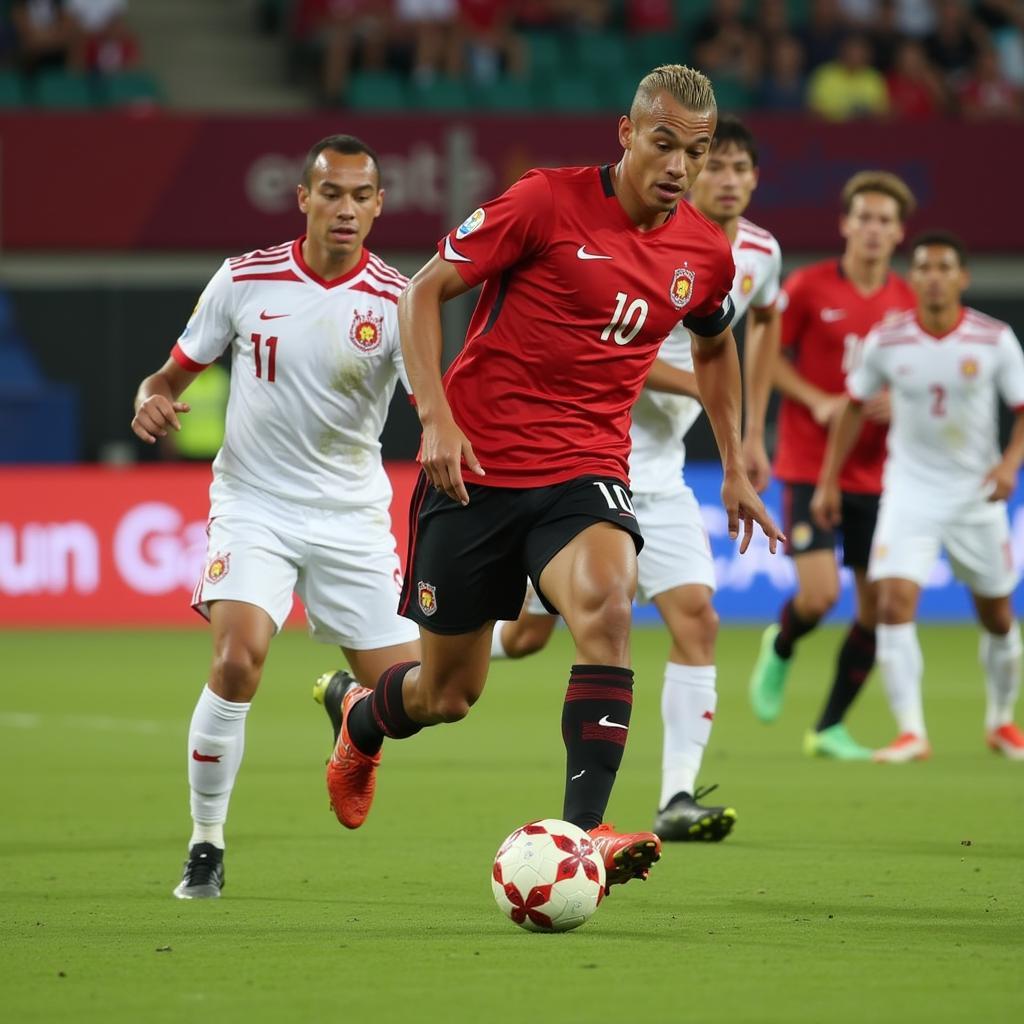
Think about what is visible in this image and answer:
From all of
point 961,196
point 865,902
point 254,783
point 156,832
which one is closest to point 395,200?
point 961,196

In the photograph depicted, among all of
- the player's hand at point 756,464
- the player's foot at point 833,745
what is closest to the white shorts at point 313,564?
the player's hand at point 756,464

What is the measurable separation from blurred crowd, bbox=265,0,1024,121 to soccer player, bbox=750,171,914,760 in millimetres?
10476

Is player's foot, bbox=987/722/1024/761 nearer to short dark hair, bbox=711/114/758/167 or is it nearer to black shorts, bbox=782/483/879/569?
black shorts, bbox=782/483/879/569

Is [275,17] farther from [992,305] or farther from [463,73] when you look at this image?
[992,305]

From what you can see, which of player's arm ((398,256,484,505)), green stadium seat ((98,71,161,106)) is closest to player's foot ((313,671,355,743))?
player's arm ((398,256,484,505))

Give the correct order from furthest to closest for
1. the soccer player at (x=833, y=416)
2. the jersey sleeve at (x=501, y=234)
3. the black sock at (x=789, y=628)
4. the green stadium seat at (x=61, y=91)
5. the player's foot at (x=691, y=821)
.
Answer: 1. the green stadium seat at (x=61, y=91)
2. the black sock at (x=789, y=628)
3. the soccer player at (x=833, y=416)
4. the player's foot at (x=691, y=821)
5. the jersey sleeve at (x=501, y=234)

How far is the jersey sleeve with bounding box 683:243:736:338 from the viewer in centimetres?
597

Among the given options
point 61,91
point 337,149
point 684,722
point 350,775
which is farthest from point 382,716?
point 61,91

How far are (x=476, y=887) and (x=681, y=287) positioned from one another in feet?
5.88

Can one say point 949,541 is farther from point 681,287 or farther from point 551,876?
point 551,876

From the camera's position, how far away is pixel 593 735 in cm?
534

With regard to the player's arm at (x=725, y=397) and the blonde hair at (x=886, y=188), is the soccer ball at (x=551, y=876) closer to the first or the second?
the player's arm at (x=725, y=397)

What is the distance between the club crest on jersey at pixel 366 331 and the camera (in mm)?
6516

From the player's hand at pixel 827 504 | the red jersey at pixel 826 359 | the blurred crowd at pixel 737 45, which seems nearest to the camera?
the player's hand at pixel 827 504
